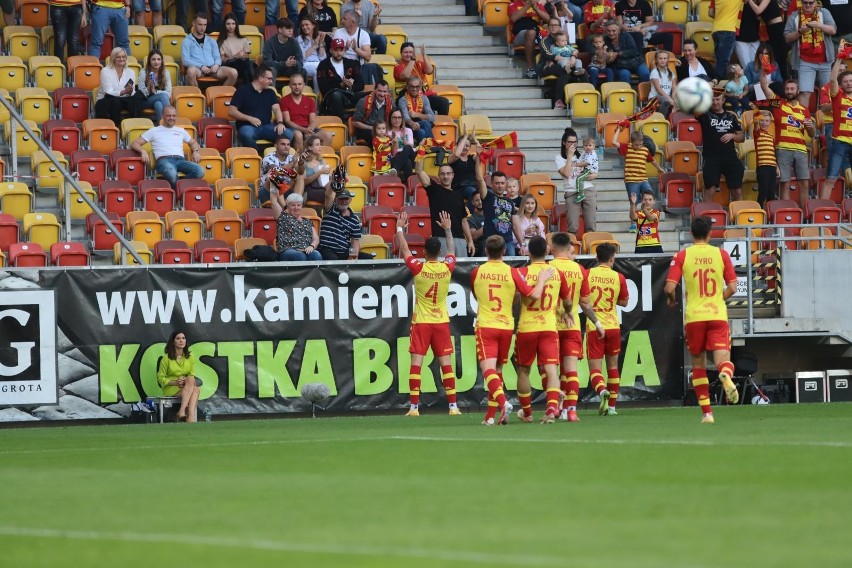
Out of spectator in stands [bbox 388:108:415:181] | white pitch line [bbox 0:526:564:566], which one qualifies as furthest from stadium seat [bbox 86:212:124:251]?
white pitch line [bbox 0:526:564:566]

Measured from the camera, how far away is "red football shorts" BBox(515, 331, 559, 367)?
55.0 feet

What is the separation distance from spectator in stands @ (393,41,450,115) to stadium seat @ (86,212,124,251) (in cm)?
570

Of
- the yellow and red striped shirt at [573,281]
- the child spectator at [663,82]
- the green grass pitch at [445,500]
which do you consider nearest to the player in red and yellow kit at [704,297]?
the green grass pitch at [445,500]

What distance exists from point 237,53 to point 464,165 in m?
4.52

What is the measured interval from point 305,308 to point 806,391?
24.5 feet

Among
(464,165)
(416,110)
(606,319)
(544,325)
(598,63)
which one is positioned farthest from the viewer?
(598,63)

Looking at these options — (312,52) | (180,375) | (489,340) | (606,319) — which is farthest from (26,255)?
(606,319)

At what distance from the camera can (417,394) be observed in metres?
19.6

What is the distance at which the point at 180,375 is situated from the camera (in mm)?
20875

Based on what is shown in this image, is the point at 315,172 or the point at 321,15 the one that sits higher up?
the point at 321,15

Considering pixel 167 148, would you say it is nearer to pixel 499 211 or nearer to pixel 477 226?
pixel 477 226

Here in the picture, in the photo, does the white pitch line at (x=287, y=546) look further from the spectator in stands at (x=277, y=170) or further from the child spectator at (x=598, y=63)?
the child spectator at (x=598, y=63)

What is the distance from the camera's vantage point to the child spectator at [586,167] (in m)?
24.7

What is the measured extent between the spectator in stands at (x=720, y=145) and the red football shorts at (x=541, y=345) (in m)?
10.1
